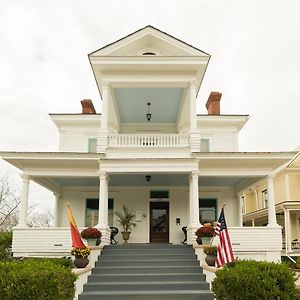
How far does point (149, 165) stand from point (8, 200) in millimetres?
41122

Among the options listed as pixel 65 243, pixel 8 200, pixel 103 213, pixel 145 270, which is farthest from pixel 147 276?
pixel 8 200

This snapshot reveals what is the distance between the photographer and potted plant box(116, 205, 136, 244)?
16.1 metres

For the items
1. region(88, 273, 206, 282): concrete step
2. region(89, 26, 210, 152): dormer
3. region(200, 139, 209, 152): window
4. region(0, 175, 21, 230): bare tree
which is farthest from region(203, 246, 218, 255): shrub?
region(0, 175, 21, 230): bare tree

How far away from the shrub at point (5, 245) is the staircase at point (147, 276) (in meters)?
4.23

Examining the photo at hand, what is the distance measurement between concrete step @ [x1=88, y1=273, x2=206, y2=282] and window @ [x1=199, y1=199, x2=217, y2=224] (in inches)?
275

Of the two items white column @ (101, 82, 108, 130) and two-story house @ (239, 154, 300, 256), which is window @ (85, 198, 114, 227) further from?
two-story house @ (239, 154, 300, 256)

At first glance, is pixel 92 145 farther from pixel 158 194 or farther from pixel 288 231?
pixel 288 231

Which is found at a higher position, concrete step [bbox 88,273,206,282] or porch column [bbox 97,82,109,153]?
porch column [bbox 97,82,109,153]

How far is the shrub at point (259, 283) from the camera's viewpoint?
6832 millimetres

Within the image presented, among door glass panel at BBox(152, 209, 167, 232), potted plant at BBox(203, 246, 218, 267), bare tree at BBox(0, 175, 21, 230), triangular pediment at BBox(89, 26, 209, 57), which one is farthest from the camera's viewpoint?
bare tree at BBox(0, 175, 21, 230)

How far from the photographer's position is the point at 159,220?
1764cm

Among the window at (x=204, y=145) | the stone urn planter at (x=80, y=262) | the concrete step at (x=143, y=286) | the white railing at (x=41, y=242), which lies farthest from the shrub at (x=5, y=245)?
the window at (x=204, y=145)

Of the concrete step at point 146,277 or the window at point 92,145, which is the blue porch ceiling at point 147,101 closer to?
the window at point 92,145

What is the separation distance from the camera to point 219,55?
18734mm
